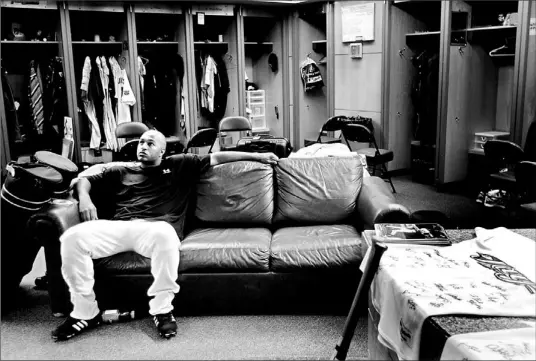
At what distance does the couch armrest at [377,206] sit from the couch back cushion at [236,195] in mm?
597

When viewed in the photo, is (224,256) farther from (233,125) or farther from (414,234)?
(233,125)

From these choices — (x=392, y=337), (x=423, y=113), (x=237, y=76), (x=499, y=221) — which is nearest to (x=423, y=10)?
(x=423, y=113)

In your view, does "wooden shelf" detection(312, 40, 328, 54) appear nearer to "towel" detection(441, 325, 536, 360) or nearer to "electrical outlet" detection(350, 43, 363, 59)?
"electrical outlet" detection(350, 43, 363, 59)

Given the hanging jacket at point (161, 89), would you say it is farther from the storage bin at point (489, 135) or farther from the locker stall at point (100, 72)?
the storage bin at point (489, 135)

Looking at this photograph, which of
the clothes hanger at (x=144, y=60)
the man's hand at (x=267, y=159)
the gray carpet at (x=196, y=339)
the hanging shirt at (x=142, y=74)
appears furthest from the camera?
the clothes hanger at (x=144, y=60)

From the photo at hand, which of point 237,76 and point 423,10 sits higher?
point 423,10

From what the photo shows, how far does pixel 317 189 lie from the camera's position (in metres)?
3.61

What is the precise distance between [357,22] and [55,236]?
16.5 feet

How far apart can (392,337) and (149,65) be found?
20.0 ft

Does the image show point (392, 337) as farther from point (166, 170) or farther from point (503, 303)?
point (166, 170)

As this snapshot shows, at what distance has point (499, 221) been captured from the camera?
15.9 ft

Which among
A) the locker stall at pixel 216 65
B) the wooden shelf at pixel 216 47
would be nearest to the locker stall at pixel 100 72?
the locker stall at pixel 216 65

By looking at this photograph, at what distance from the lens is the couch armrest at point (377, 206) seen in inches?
124

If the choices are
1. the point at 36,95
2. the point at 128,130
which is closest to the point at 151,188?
the point at 128,130
